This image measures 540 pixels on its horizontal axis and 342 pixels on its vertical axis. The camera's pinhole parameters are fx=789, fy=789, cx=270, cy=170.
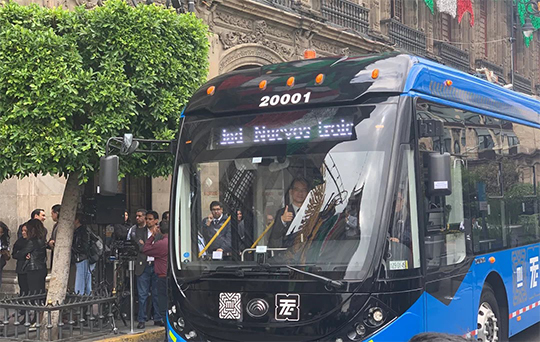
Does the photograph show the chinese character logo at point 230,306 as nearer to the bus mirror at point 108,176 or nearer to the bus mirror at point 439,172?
the bus mirror at point 108,176

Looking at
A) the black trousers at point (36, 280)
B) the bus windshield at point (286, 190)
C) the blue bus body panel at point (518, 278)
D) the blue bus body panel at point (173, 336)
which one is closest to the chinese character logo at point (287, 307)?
the bus windshield at point (286, 190)

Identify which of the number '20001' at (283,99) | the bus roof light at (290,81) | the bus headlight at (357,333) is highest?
the bus roof light at (290,81)

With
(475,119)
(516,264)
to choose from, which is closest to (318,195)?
(475,119)

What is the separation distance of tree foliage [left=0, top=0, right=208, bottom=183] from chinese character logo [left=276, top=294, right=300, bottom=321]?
3.95 meters

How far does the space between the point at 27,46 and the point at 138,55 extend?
4.37 feet

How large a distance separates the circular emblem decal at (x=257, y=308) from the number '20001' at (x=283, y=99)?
171 cm

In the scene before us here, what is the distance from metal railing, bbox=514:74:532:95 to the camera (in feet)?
118

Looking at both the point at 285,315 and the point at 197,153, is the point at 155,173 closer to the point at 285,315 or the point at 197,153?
the point at 197,153

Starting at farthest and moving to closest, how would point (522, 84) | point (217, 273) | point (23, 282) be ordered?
point (522, 84), point (23, 282), point (217, 273)

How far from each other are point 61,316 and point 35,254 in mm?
2373

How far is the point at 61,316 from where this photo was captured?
10.1 m

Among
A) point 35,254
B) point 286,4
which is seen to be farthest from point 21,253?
point 286,4

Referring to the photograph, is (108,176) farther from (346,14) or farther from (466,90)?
(346,14)

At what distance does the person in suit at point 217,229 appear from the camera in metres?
6.73
